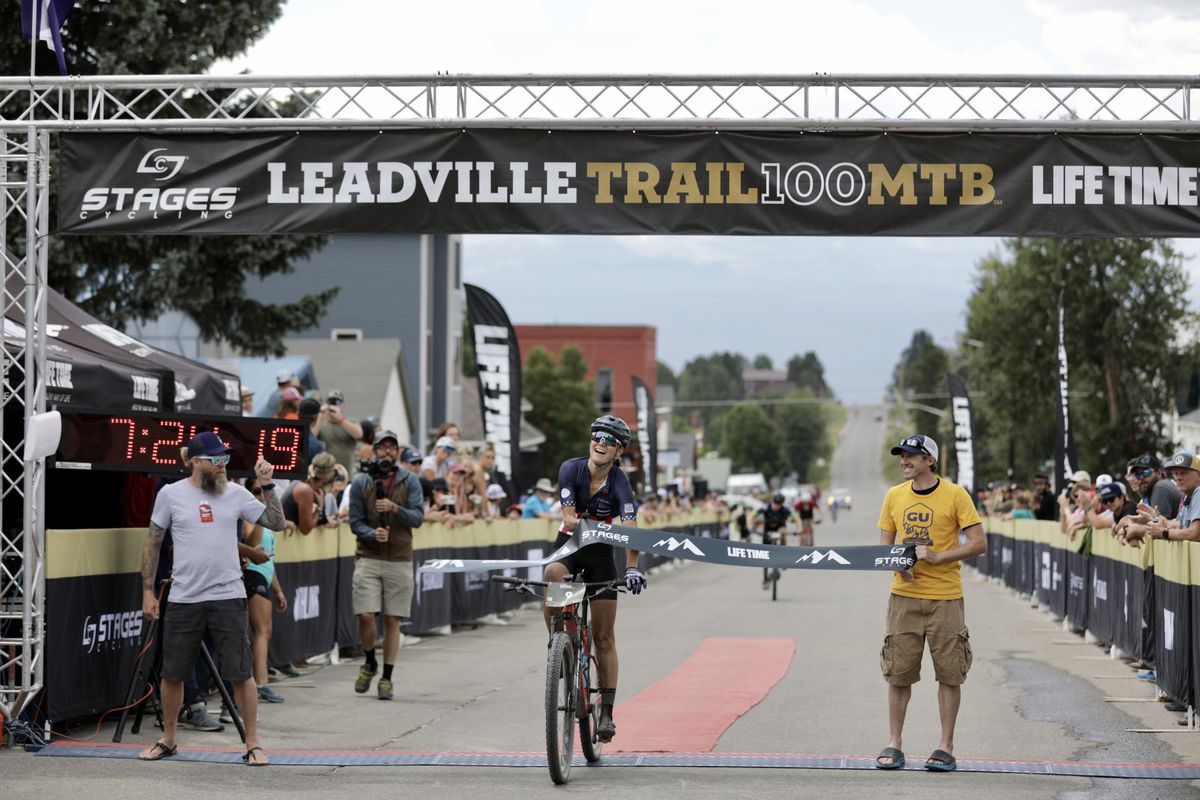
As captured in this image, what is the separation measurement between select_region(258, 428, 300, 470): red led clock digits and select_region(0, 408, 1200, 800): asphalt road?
1890mm

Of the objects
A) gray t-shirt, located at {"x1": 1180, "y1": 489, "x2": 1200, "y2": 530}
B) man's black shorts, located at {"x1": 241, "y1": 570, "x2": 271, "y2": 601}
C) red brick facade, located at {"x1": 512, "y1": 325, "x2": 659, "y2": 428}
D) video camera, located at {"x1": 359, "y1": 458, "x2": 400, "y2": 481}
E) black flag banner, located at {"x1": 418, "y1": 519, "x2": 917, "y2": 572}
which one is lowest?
man's black shorts, located at {"x1": 241, "y1": 570, "x2": 271, "y2": 601}

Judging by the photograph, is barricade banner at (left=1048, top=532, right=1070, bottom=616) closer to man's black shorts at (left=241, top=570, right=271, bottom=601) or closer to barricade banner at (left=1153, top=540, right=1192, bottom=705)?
barricade banner at (left=1153, top=540, right=1192, bottom=705)

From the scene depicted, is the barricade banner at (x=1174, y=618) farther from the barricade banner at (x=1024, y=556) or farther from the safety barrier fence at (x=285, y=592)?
the barricade banner at (x=1024, y=556)

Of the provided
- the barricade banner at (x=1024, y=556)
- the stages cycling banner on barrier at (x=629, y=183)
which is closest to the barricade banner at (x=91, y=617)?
the stages cycling banner on barrier at (x=629, y=183)

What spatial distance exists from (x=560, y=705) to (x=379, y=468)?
4678mm

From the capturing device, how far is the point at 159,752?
9.94 meters

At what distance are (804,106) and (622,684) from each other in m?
5.81

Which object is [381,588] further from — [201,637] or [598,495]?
[598,495]

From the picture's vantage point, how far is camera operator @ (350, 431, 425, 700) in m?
13.4

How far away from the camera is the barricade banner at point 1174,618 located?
11789mm

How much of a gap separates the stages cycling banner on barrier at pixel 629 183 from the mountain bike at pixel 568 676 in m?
3.14

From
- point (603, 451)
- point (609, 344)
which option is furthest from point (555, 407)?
point (603, 451)

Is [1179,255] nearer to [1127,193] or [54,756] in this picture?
[1127,193]

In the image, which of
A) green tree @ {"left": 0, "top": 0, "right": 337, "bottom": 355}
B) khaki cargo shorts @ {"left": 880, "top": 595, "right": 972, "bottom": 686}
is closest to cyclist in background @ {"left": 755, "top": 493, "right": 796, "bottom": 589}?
green tree @ {"left": 0, "top": 0, "right": 337, "bottom": 355}
